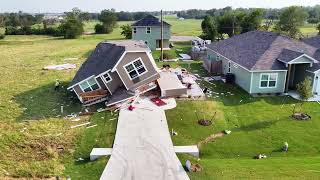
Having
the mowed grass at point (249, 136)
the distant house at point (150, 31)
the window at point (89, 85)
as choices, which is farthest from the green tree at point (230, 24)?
the window at point (89, 85)

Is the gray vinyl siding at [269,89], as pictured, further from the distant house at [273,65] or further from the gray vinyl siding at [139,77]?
the gray vinyl siding at [139,77]

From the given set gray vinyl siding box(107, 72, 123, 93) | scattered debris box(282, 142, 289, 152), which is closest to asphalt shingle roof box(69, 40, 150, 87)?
gray vinyl siding box(107, 72, 123, 93)

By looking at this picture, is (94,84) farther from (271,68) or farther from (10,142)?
(271,68)

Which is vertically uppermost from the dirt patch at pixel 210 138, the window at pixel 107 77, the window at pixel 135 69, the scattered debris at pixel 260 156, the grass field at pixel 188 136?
the window at pixel 135 69

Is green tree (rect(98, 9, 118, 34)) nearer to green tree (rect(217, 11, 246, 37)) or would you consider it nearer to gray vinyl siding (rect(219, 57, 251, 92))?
green tree (rect(217, 11, 246, 37))

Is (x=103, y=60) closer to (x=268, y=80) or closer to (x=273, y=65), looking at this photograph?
(x=268, y=80)
